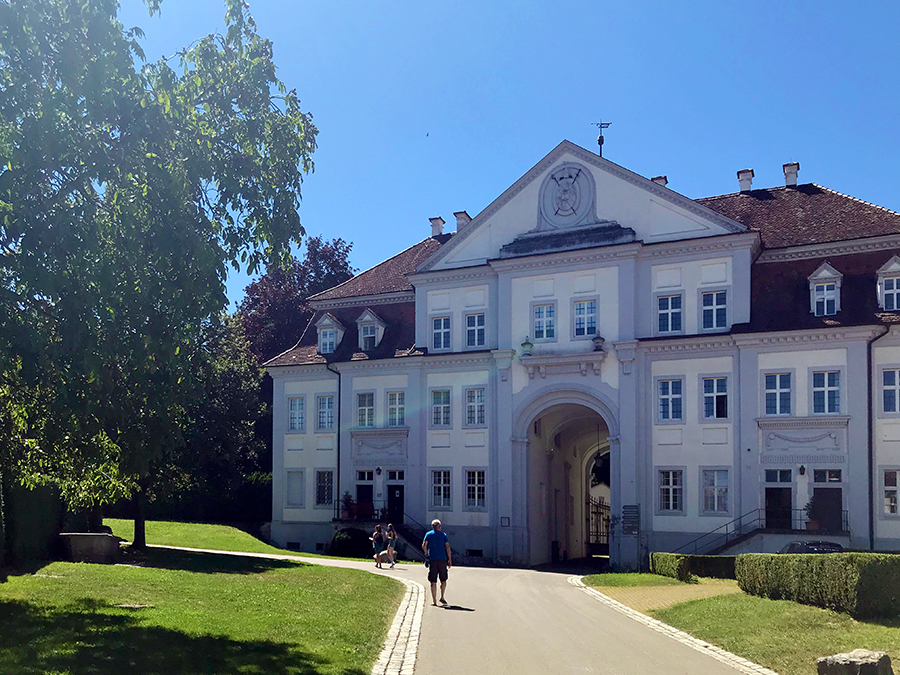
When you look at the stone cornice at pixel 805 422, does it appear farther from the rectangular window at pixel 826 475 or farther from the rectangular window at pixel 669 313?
the rectangular window at pixel 669 313

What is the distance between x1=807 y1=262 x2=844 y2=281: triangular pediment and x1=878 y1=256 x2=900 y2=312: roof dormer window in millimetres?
1405

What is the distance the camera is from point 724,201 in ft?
130

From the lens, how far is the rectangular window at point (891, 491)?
104ft

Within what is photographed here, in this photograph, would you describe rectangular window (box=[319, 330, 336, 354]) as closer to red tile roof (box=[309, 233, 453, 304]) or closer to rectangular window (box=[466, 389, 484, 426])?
red tile roof (box=[309, 233, 453, 304])

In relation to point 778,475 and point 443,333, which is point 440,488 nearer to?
point 443,333

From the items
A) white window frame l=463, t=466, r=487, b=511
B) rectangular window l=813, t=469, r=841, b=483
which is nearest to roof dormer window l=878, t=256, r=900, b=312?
rectangular window l=813, t=469, r=841, b=483

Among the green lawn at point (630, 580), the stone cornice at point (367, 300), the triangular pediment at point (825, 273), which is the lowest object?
the green lawn at point (630, 580)

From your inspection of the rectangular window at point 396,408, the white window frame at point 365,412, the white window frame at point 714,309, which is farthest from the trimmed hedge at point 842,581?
the white window frame at point 365,412

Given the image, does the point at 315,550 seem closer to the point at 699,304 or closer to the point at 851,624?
the point at 699,304

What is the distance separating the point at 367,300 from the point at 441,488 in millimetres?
10209

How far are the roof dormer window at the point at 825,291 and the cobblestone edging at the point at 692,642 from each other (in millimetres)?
16635

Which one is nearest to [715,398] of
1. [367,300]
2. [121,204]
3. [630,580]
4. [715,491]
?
[715,491]

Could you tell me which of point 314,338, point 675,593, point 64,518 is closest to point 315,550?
point 314,338

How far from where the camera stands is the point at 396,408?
41.7 m
